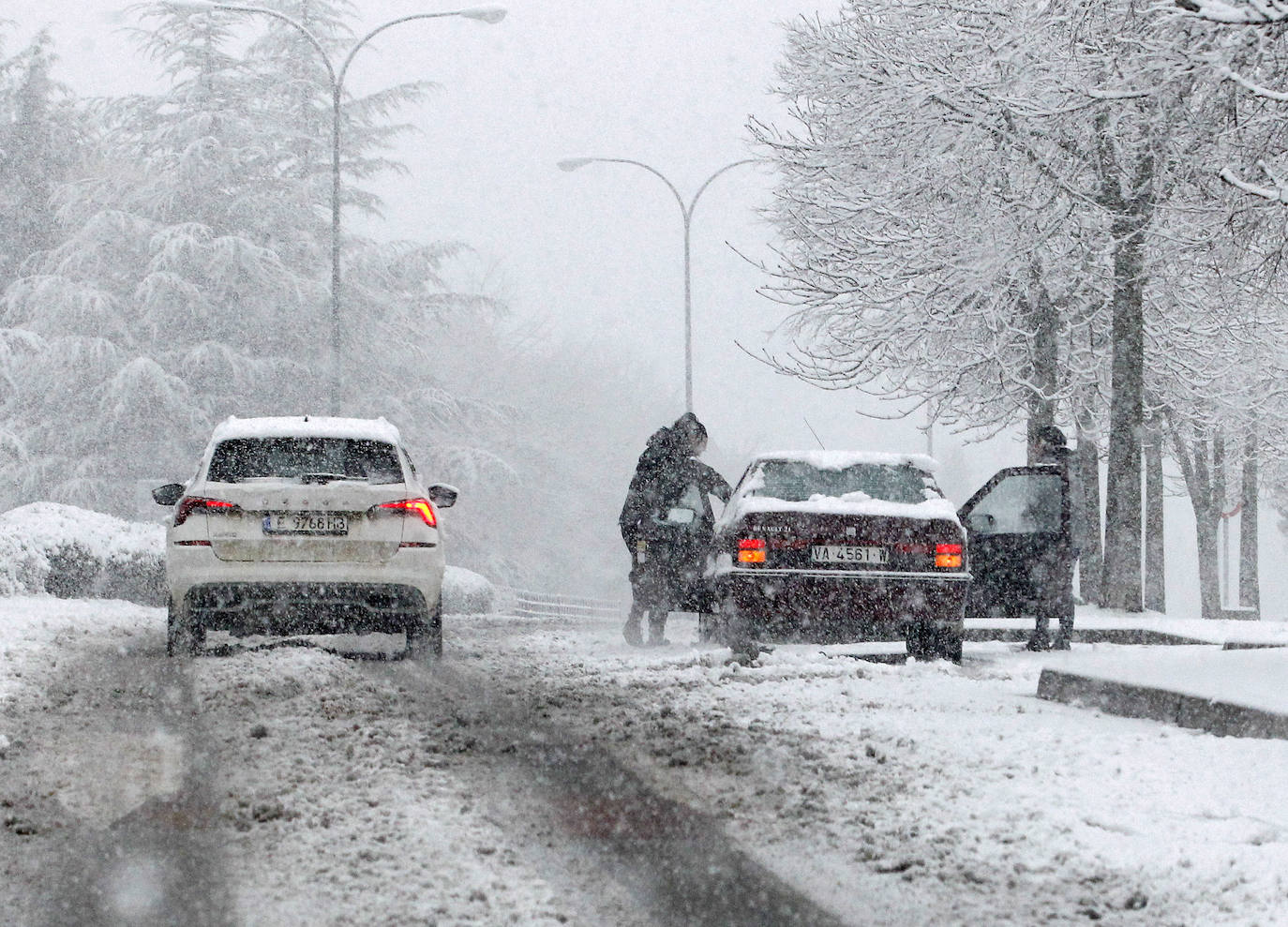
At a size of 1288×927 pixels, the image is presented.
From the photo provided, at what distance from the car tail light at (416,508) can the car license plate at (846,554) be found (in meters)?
2.69

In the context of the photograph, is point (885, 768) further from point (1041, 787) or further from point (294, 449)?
point (294, 449)

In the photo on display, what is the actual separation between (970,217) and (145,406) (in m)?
20.0

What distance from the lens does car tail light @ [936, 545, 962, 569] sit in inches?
416

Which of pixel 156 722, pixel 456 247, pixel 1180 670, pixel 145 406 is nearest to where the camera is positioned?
pixel 156 722

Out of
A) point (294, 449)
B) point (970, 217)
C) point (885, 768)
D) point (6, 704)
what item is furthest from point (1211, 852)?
point (970, 217)

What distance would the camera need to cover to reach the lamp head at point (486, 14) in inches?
935

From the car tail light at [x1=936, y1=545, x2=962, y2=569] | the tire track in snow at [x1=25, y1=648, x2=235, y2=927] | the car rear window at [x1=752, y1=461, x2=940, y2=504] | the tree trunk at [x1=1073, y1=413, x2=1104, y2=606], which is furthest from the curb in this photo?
the tree trunk at [x1=1073, y1=413, x2=1104, y2=606]

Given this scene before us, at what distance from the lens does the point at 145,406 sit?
3119 centimetres

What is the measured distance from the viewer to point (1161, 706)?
7.55 m

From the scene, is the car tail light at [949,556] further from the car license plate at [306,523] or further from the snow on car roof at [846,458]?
the car license plate at [306,523]

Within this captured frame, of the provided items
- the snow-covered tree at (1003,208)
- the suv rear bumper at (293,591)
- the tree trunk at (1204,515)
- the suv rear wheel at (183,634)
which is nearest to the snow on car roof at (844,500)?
the suv rear bumper at (293,591)

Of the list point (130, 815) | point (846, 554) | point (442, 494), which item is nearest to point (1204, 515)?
point (846, 554)

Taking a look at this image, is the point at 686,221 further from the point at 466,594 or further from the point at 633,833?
the point at 633,833

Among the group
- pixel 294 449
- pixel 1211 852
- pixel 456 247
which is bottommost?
pixel 1211 852
